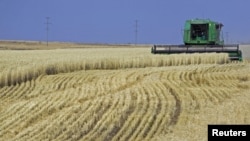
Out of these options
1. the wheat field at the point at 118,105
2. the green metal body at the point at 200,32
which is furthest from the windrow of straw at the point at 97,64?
the green metal body at the point at 200,32

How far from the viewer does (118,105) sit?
13016 millimetres

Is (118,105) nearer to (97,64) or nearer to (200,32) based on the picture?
(97,64)

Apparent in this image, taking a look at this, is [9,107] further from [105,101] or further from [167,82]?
[167,82]

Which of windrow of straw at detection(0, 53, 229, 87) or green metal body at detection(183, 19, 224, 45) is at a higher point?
green metal body at detection(183, 19, 224, 45)

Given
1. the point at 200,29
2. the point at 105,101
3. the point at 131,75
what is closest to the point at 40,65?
the point at 131,75

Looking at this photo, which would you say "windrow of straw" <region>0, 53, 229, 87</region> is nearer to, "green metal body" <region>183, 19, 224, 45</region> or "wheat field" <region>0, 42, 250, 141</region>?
"wheat field" <region>0, 42, 250, 141</region>


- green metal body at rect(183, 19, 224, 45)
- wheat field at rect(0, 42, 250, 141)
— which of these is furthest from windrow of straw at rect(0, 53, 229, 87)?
green metal body at rect(183, 19, 224, 45)

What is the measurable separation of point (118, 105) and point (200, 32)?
23.3m

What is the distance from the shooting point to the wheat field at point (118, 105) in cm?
998

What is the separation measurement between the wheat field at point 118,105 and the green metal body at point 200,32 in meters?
11.3

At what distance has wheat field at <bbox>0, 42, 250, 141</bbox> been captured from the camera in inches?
393

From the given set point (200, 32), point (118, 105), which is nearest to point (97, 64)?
point (200, 32)

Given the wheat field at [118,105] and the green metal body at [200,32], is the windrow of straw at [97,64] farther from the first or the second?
the green metal body at [200,32]

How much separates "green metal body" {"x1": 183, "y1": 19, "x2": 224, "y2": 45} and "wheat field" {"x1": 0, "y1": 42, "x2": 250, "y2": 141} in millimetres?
11343
